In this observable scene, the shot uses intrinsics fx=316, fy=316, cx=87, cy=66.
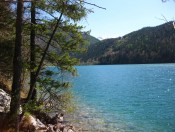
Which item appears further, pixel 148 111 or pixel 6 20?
pixel 148 111

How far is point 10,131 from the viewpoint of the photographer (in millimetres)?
12281

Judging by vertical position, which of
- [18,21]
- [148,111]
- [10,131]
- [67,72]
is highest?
[18,21]

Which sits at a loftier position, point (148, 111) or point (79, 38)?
point (79, 38)

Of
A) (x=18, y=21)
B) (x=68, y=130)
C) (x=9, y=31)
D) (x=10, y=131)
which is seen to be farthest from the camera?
(x=9, y=31)

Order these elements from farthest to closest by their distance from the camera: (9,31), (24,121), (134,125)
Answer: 1. (134,125)
2. (9,31)
3. (24,121)

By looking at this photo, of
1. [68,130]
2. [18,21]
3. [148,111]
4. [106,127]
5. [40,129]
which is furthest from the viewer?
[148,111]

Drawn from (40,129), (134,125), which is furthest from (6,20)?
(134,125)

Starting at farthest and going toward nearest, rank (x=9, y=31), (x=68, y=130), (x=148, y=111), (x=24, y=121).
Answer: (x=148, y=111), (x=9, y=31), (x=68, y=130), (x=24, y=121)

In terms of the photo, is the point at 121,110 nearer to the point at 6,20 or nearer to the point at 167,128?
the point at 167,128

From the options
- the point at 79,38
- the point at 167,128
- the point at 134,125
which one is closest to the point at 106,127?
the point at 134,125

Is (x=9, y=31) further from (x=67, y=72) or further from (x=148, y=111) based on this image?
(x=148, y=111)

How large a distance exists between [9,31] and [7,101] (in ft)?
20.4

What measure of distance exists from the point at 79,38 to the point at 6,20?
174 inches

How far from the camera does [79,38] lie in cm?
1919
